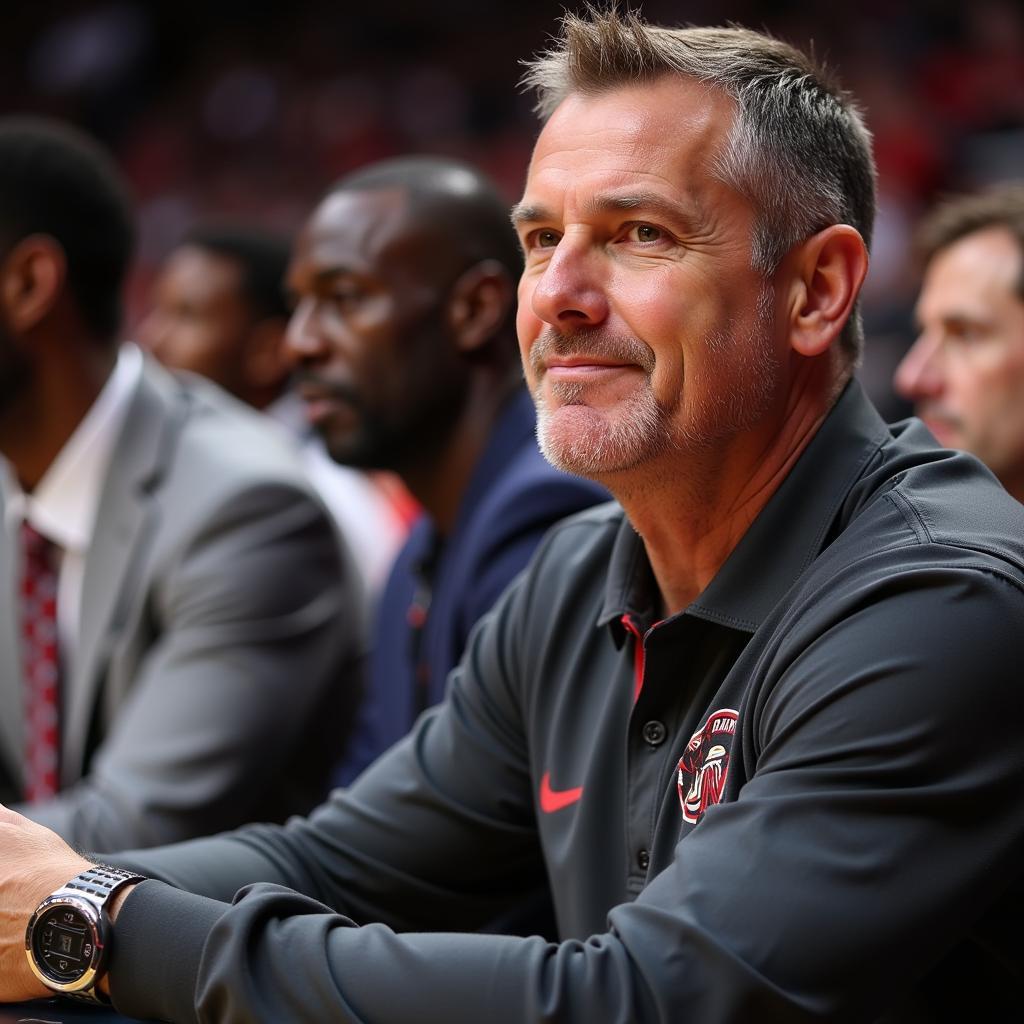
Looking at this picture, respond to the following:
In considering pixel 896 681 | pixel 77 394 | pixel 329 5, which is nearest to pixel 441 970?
pixel 896 681

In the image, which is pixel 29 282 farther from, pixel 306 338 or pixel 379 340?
pixel 379 340

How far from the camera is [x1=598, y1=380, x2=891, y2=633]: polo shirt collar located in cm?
155

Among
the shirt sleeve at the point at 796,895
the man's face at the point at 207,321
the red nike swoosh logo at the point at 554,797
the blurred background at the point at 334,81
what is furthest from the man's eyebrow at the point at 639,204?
the blurred background at the point at 334,81

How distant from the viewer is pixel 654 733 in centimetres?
159

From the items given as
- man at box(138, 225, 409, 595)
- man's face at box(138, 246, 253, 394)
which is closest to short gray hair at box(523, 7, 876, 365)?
man at box(138, 225, 409, 595)

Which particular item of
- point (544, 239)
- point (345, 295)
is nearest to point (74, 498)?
point (345, 295)

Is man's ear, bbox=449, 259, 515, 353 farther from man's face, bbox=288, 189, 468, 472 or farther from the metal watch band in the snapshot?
the metal watch band

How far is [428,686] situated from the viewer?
8.82 feet

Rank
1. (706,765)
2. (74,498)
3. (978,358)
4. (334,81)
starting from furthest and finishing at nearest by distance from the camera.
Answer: (334,81) → (978,358) → (74,498) → (706,765)

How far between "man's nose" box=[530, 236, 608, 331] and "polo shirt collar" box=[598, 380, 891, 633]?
27 cm

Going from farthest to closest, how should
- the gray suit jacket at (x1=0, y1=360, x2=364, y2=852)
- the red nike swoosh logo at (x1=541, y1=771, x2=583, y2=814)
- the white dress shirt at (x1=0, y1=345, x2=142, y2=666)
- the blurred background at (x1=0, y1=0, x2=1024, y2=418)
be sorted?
the blurred background at (x1=0, y1=0, x2=1024, y2=418) → the white dress shirt at (x1=0, y1=345, x2=142, y2=666) → the gray suit jacket at (x1=0, y1=360, x2=364, y2=852) → the red nike swoosh logo at (x1=541, y1=771, x2=583, y2=814)

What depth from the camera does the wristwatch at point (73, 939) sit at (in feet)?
4.48

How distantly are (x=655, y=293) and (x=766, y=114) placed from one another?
0.23 meters

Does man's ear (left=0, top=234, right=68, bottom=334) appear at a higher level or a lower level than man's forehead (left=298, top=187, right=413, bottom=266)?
lower
